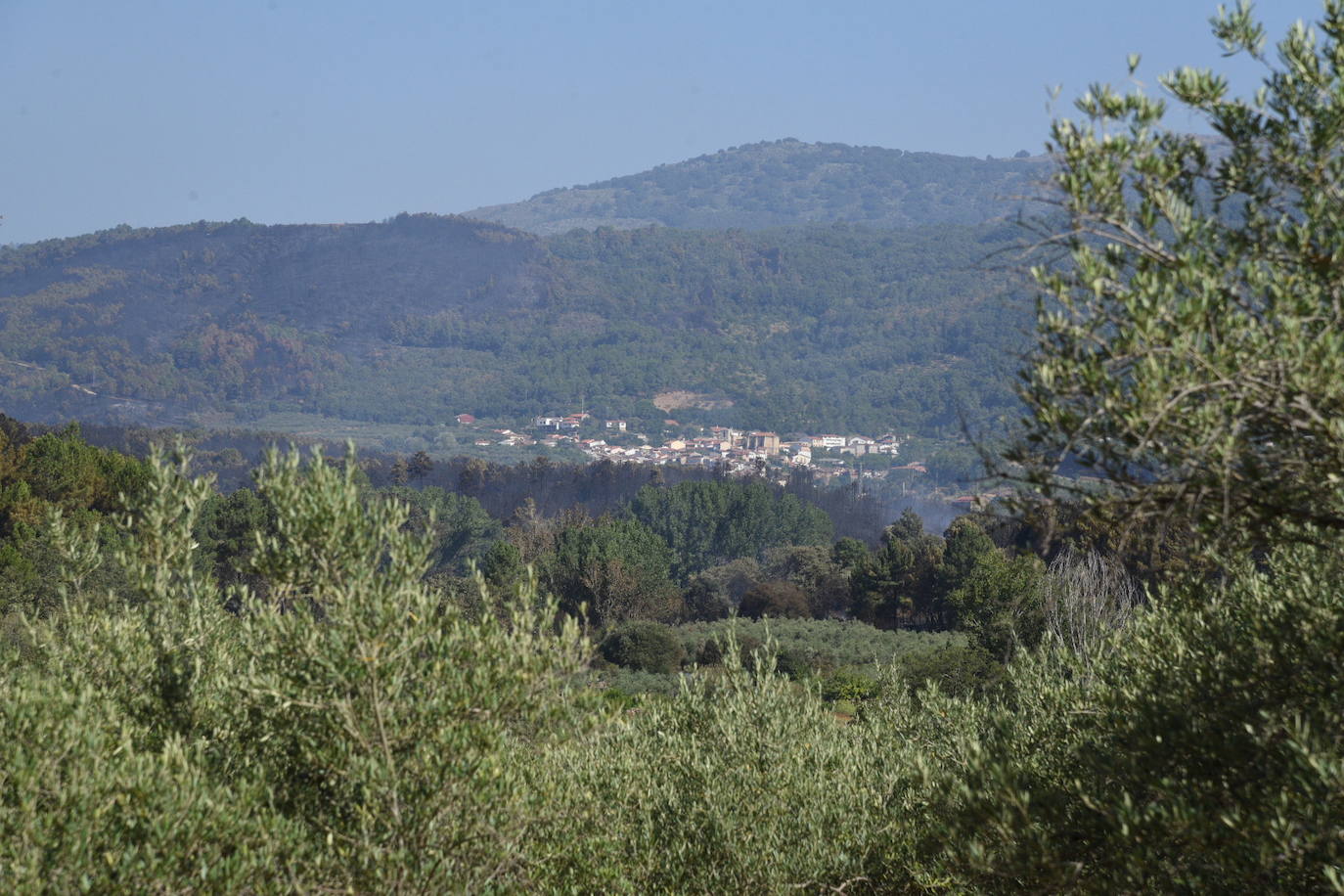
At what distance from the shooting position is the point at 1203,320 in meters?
5.81

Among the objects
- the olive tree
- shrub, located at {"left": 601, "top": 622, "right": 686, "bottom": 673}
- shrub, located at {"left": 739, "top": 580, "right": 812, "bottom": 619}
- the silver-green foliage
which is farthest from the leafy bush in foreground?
shrub, located at {"left": 739, "top": 580, "right": 812, "bottom": 619}

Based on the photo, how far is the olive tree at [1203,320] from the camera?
226 inches

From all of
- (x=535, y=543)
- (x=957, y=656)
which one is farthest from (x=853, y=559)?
(x=957, y=656)

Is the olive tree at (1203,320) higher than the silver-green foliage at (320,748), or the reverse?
the olive tree at (1203,320)

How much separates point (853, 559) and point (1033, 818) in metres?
70.1

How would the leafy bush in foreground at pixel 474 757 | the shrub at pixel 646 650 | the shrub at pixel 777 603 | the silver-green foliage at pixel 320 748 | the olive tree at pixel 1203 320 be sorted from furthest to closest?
the shrub at pixel 777 603 → the shrub at pixel 646 650 → the silver-green foliage at pixel 320 748 → the leafy bush in foreground at pixel 474 757 → the olive tree at pixel 1203 320

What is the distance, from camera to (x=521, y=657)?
8.32 metres

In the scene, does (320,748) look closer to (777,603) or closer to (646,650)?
(646,650)

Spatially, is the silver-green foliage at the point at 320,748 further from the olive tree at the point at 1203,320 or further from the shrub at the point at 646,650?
the shrub at the point at 646,650

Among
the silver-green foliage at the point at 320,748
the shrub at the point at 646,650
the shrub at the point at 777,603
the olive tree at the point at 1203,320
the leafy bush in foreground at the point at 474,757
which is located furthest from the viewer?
the shrub at the point at 777,603

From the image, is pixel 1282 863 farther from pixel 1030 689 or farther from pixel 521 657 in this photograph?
pixel 1030 689

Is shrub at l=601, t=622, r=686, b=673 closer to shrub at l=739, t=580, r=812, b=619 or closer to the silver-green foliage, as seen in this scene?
shrub at l=739, t=580, r=812, b=619

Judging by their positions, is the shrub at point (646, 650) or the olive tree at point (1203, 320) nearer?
the olive tree at point (1203, 320)

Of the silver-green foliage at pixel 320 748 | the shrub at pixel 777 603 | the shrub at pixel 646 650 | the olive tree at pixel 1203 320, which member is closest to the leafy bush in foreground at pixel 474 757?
the silver-green foliage at pixel 320 748
